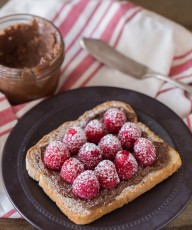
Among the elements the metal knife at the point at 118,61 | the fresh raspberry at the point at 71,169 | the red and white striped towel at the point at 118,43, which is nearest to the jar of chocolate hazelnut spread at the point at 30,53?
the red and white striped towel at the point at 118,43

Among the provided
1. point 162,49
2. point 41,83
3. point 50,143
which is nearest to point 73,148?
point 50,143

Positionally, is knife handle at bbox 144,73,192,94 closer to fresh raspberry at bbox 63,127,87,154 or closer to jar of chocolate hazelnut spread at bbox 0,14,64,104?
jar of chocolate hazelnut spread at bbox 0,14,64,104

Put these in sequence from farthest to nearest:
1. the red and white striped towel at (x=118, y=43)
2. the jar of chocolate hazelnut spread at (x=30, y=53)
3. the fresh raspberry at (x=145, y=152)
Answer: the red and white striped towel at (x=118, y=43), the jar of chocolate hazelnut spread at (x=30, y=53), the fresh raspberry at (x=145, y=152)

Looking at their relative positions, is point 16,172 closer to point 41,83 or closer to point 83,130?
point 83,130

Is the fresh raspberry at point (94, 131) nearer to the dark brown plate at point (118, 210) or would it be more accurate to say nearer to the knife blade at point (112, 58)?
A: the dark brown plate at point (118, 210)

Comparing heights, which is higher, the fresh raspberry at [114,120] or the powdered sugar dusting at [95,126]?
the fresh raspberry at [114,120]

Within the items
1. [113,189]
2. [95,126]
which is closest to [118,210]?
[113,189]
